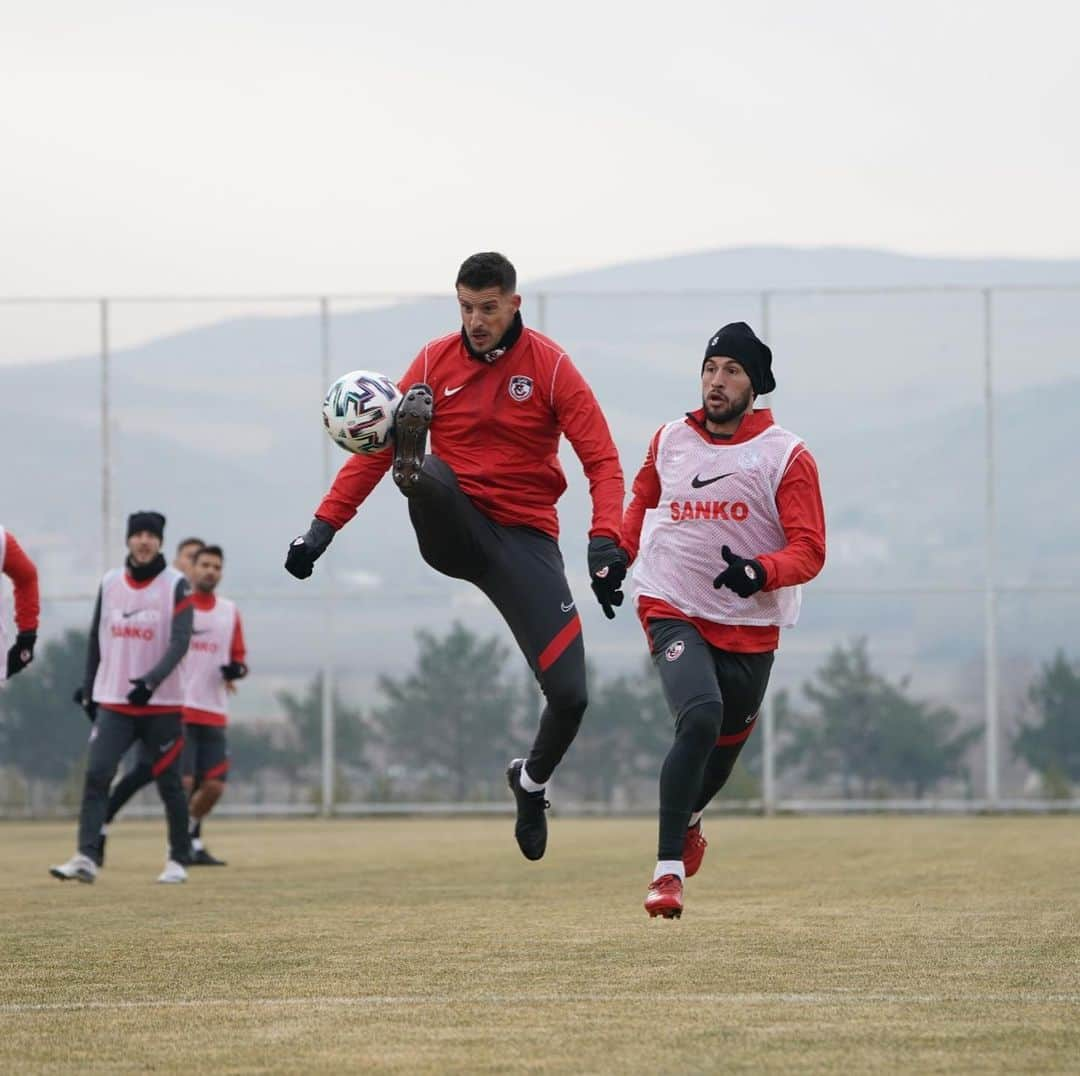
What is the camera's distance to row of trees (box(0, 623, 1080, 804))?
2284 centimetres

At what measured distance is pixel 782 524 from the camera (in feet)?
26.0

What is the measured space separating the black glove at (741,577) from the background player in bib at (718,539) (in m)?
0.19

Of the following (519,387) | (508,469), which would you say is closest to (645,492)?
(508,469)

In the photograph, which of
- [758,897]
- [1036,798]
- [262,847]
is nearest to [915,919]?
[758,897]

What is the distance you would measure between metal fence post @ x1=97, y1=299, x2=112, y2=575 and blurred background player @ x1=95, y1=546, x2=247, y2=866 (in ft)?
24.5

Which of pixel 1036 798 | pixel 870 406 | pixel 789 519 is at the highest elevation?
pixel 870 406

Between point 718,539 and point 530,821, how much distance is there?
1310 mm

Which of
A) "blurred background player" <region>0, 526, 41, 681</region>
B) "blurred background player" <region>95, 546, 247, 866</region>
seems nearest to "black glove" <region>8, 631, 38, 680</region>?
"blurred background player" <region>0, 526, 41, 681</region>

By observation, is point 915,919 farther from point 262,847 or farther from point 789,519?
point 262,847

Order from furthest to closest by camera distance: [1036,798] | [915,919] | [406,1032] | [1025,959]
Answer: [1036,798] → [915,919] → [1025,959] → [406,1032]

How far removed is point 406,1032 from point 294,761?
58.6 ft

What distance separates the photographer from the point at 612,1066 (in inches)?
195

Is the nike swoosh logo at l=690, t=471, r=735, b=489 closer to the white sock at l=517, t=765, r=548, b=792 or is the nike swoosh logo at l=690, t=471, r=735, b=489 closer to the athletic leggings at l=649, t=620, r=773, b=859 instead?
the athletic leggings at l=649, t=620, r=773, b=859

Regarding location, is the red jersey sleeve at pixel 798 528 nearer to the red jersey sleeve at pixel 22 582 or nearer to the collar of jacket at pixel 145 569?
the red jersey sleeve at pixel 22 582
